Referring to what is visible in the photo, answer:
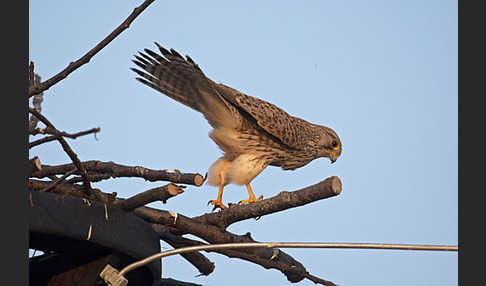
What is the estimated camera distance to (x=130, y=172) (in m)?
2.84

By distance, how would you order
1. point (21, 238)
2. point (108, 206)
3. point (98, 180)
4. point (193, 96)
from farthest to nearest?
1. point (193, 96)
2. point (98, 180)
3. point (108, 206)
4. point (21, 238)

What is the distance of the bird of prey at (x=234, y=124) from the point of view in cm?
387

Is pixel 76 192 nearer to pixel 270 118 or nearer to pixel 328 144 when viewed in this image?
pixel 270 118

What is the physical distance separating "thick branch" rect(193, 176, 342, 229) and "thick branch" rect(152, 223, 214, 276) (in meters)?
0.14

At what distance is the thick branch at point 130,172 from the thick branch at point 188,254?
29 centimetres

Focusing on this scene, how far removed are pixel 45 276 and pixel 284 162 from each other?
2.37m

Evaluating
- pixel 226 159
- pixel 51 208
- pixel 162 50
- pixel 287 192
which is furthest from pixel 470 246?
pixel 226 159

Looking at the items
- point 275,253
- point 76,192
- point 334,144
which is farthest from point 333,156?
point 76,192

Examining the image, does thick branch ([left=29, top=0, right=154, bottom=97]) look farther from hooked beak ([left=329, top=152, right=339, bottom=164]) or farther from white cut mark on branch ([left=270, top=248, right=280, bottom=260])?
hooked beak ([left=329, top=152, right=339, bottom=164])

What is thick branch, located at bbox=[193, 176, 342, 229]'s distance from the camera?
8.05 ft

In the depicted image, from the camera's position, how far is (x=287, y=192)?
8.64ft

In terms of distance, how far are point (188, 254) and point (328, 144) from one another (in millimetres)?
2049

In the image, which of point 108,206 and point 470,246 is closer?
point 470,246

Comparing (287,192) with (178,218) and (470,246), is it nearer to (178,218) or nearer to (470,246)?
(178,218)
